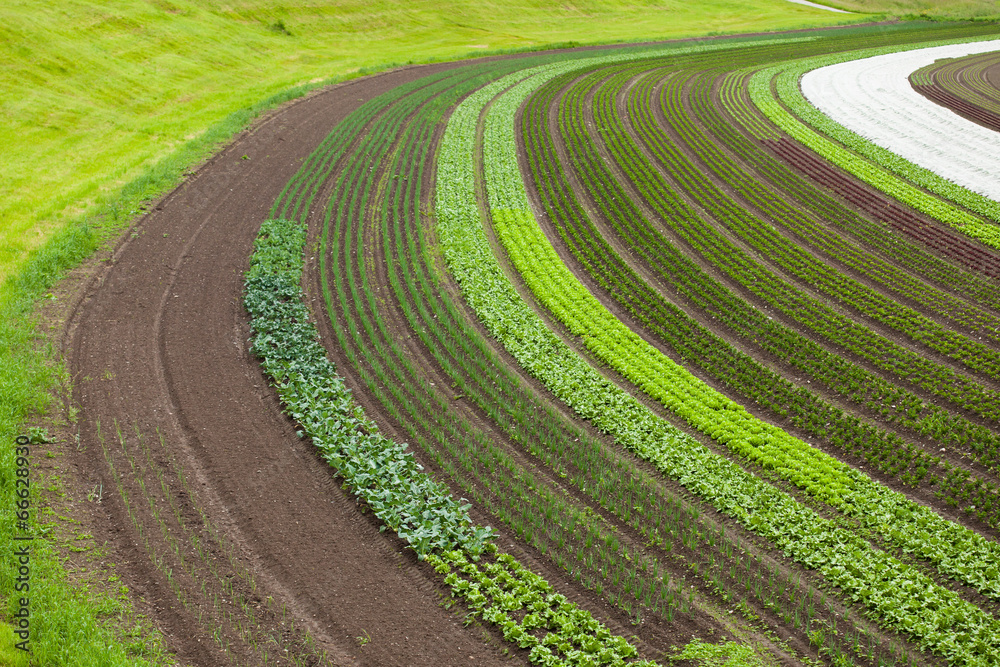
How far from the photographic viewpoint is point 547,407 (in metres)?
21.3

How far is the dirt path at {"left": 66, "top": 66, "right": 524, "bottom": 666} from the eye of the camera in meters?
14.3

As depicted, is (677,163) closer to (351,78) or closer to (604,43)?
(351,78)

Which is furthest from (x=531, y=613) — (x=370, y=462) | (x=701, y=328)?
(x=701, y=328)

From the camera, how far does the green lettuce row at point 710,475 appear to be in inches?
579

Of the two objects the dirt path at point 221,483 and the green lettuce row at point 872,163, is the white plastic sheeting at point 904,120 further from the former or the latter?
the dirt path at point 221,483

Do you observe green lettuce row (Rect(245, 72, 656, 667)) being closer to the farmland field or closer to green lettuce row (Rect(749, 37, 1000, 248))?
the farmland field

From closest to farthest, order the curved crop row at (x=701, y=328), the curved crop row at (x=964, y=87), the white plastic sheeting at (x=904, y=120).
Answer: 1. the curved crop row at (x=701, y=328)
2. the white plastic sheeting at (x=904, y=120)
3. the curved crop row at (x=964, y=87)

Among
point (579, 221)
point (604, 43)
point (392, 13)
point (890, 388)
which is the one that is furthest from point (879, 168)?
point (392, 13)

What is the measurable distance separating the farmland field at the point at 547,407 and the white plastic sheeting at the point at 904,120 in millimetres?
1560

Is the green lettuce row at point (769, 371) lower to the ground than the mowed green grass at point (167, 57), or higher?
lower

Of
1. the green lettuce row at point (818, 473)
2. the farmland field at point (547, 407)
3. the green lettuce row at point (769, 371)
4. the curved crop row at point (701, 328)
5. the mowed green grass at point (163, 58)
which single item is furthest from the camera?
the mowed green grass at point (163, 58)

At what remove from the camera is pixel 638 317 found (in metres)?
26.3

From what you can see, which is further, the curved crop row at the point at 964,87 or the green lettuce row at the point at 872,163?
the curved crop row at the point at 964,87

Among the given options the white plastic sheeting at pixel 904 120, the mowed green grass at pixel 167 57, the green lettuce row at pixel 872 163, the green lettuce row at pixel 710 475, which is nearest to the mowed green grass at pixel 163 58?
the mowed green grass at pixel 167 57
